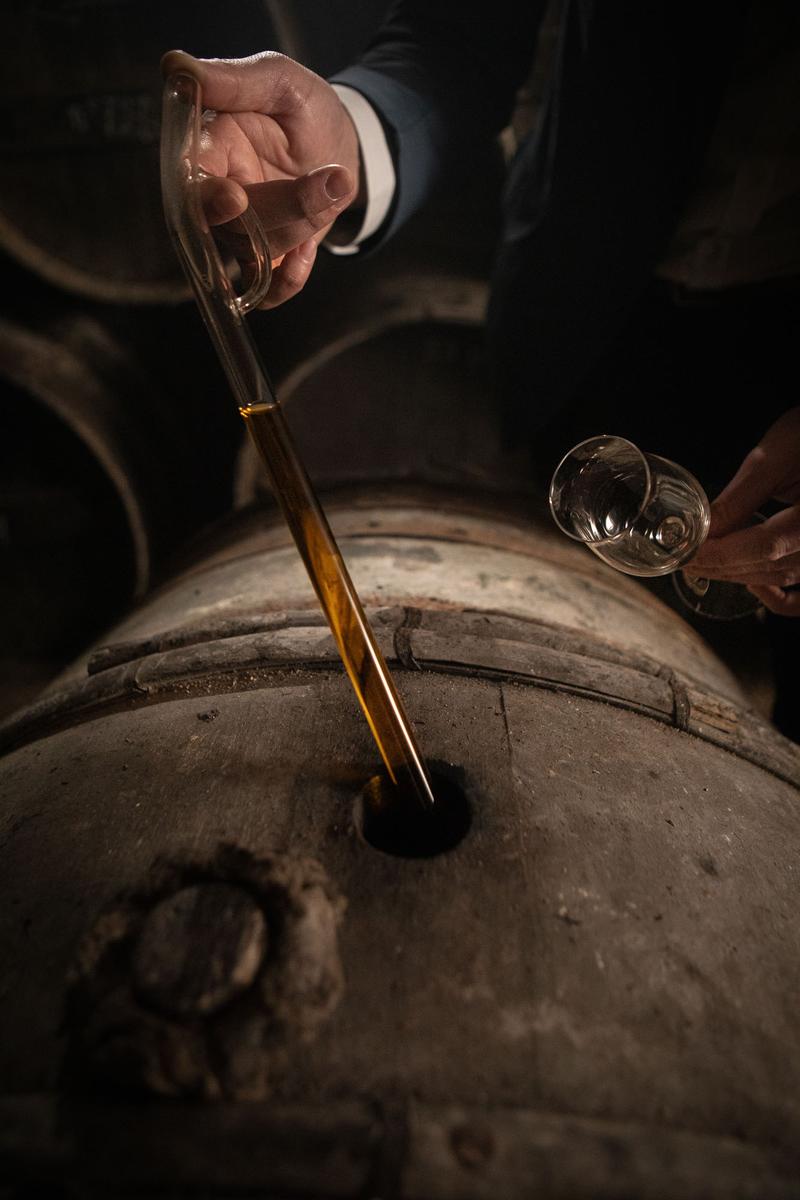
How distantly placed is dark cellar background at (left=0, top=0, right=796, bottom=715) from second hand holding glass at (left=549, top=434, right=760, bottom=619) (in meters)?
0.78

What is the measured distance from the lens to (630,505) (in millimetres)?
1060

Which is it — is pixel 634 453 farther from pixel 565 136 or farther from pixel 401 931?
pixel 565 136

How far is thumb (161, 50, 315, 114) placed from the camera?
0.80 meters

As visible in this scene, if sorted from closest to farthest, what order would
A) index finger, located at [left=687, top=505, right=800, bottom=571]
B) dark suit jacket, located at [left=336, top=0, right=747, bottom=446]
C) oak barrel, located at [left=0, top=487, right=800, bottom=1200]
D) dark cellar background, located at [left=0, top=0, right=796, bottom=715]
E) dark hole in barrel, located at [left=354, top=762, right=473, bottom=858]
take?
oak barrel, located at [left=0, top=487, right=800, bottom=1200] → dark hole in barrel, located at [left=354, top=762, right=473, bottom=858] → index finger, located at [left=687, top=505, right=800, bottom=571] → dark suit jacket, located at [left=336, top=0, right=747, bottom=446] → dark cellar background, located at [left=0, top=0, right=796, bottom=715]

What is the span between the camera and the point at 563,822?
2.43ft

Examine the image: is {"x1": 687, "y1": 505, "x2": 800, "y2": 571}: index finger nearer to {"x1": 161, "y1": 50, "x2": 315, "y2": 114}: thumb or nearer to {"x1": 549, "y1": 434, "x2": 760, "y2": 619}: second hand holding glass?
{"x1": 549, "y1": 434, "x2": 760, "y2": 619}: second hand holding glass

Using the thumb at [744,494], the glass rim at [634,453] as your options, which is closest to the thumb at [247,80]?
the glass rim at [634,453]

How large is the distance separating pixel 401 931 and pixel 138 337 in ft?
8.19

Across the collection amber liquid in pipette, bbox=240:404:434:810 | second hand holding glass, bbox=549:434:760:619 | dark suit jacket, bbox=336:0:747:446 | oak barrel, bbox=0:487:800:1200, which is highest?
dark suit jacket, bbox=336:0:747:446

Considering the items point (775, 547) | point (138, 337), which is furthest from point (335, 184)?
point (138, 337)

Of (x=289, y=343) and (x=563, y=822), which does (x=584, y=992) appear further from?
(x=289, y=343)

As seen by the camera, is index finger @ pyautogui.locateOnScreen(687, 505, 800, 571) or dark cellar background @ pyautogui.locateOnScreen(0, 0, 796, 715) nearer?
index finger @ pyautogui.locateOnScreen(687, 505, 800, 571)

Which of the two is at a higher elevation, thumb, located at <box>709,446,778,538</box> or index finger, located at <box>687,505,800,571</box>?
thumb, located at <box>709,446,778,538</box>

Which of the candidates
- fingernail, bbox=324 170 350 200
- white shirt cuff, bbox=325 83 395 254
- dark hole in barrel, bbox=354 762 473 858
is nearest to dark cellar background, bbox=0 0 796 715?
white shirt cuff, bbox=325 83 395 254
